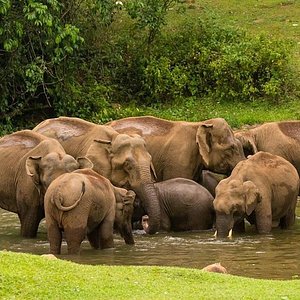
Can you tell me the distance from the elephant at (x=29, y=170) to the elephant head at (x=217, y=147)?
2.77 metres

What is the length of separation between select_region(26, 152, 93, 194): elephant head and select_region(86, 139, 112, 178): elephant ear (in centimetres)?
133

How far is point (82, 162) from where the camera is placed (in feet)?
55.1

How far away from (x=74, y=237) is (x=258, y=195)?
10.9ft

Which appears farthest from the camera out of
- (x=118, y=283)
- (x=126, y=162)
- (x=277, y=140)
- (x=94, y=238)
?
(x=277, y=140)

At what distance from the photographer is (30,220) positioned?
17.1 meters

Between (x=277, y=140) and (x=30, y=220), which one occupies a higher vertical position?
→ (x=277, y=140)

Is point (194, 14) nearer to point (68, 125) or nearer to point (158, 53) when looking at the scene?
point (158, 53)

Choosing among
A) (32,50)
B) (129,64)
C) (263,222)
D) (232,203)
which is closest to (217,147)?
(263,222)

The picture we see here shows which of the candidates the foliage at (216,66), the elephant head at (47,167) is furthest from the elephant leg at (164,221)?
the foliage at (216,66)

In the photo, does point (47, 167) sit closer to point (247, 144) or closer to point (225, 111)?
point (247, 144)

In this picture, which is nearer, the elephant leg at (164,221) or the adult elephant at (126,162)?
the adult elephant at (126,162)

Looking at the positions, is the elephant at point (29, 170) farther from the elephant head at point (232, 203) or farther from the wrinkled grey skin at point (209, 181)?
the wrinkled grey skin at point (209, 181)

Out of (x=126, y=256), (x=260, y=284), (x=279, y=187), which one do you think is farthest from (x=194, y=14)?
(x=260, y=284)

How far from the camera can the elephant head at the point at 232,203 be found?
16906 mm
